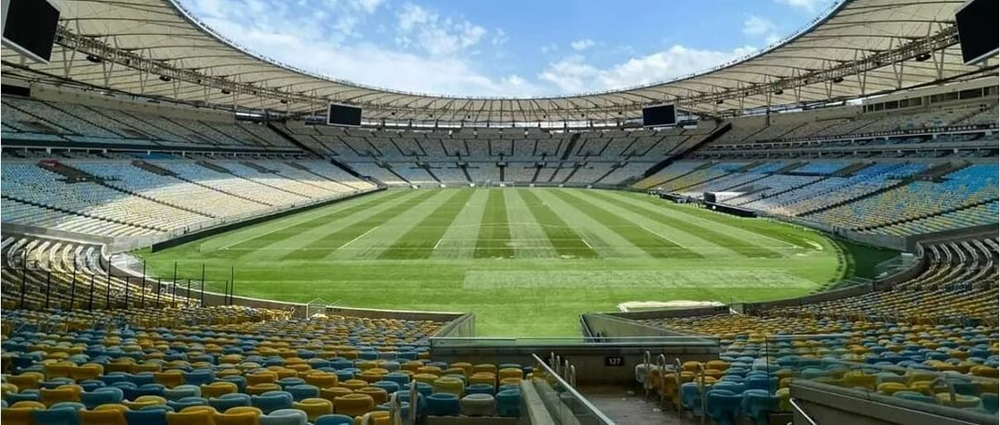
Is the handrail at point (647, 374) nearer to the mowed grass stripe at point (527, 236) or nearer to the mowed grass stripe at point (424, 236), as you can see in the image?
the mowed grass stripe at point (527, 236)

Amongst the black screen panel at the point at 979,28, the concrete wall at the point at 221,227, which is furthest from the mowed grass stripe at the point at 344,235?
the black screen panel at the point at 979,28

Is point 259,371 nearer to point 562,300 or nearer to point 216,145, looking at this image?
point 562,300

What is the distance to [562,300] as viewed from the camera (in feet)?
63.7

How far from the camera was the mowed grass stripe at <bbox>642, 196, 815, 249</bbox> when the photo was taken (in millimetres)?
31680

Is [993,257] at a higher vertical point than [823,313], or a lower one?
higher

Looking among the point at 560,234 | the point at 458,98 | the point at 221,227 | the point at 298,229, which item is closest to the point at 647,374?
the point at 560,234

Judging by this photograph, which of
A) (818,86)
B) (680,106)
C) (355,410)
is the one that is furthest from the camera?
(680,106)

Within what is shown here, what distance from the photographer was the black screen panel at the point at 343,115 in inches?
2310

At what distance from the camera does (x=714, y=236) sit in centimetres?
3303

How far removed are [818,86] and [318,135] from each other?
57.1 meters

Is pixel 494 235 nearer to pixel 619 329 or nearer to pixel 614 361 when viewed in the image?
pixel 619 329

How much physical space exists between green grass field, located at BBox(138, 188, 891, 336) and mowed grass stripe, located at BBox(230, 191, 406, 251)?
0.12 meters

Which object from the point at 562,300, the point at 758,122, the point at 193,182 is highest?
the point at 758,122

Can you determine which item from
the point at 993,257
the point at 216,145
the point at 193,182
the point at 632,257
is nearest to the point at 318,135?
the point at 216,145
